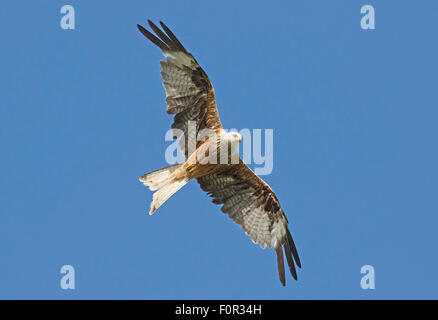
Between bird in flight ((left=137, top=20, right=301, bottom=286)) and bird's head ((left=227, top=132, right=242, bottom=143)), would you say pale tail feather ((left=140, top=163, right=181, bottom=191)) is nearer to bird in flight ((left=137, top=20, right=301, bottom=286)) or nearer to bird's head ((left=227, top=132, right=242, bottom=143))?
bird in flight ((left=137, top=20, right=301, bottom=286))

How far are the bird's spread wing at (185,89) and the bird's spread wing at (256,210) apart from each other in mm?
1058

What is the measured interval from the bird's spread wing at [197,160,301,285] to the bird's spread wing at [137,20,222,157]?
41.6 inches

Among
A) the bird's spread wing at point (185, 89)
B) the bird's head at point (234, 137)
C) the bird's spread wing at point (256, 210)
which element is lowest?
the bird's spread wing at point (256, 210)

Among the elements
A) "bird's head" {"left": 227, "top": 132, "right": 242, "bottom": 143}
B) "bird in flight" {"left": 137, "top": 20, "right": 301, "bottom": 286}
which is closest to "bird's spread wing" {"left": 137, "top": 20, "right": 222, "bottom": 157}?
"bird in flight" {"left": 137, "top": 20, "right": 301, "bottom": 286}

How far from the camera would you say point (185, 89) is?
941 cm

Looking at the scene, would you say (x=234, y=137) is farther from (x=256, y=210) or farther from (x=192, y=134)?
(x=256, y=210)

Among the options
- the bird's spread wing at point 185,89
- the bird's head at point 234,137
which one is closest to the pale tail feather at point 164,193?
the bird's spread wing at point 185,89

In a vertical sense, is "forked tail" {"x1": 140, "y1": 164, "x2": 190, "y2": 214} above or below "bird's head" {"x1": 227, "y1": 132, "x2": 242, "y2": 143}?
below

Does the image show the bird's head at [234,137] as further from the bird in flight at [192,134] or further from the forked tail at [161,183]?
the forked tail at [161,183]

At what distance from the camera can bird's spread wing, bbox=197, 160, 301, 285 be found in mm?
10242

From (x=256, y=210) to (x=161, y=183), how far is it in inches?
75.3

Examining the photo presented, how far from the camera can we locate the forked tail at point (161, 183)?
916cm
